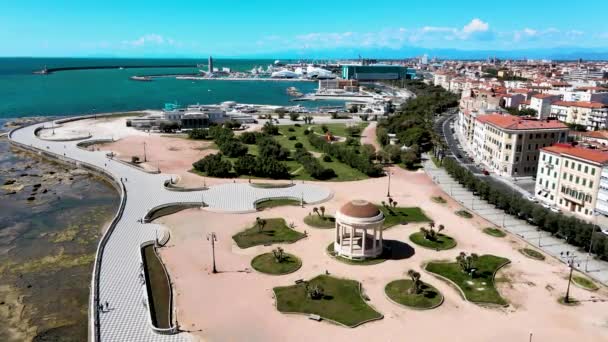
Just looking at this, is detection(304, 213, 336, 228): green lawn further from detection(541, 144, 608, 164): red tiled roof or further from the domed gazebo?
detection(541, 144, 608, 164): red tiled roof

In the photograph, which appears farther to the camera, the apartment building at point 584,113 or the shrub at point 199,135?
the shrub at point 199,135

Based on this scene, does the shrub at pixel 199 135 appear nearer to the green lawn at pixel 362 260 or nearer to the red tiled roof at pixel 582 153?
the green lawn at pixel 362 260

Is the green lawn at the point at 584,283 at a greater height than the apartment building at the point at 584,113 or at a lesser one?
lesser

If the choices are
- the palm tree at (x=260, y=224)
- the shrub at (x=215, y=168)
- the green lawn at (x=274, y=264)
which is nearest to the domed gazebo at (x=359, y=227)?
the green lawn at (x=274, y=264)

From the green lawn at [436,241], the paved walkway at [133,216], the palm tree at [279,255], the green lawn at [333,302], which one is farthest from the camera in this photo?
the green lawn at [436,241]

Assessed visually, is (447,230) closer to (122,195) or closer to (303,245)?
(303,245)

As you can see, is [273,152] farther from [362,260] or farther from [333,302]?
[333,302]

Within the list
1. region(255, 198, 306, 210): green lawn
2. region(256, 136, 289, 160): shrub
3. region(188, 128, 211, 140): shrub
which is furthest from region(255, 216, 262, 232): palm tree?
region(188, 128, 211, 140): shrub

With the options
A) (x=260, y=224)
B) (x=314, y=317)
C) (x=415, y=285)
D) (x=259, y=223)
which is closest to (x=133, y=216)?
(x=259, y=223)
